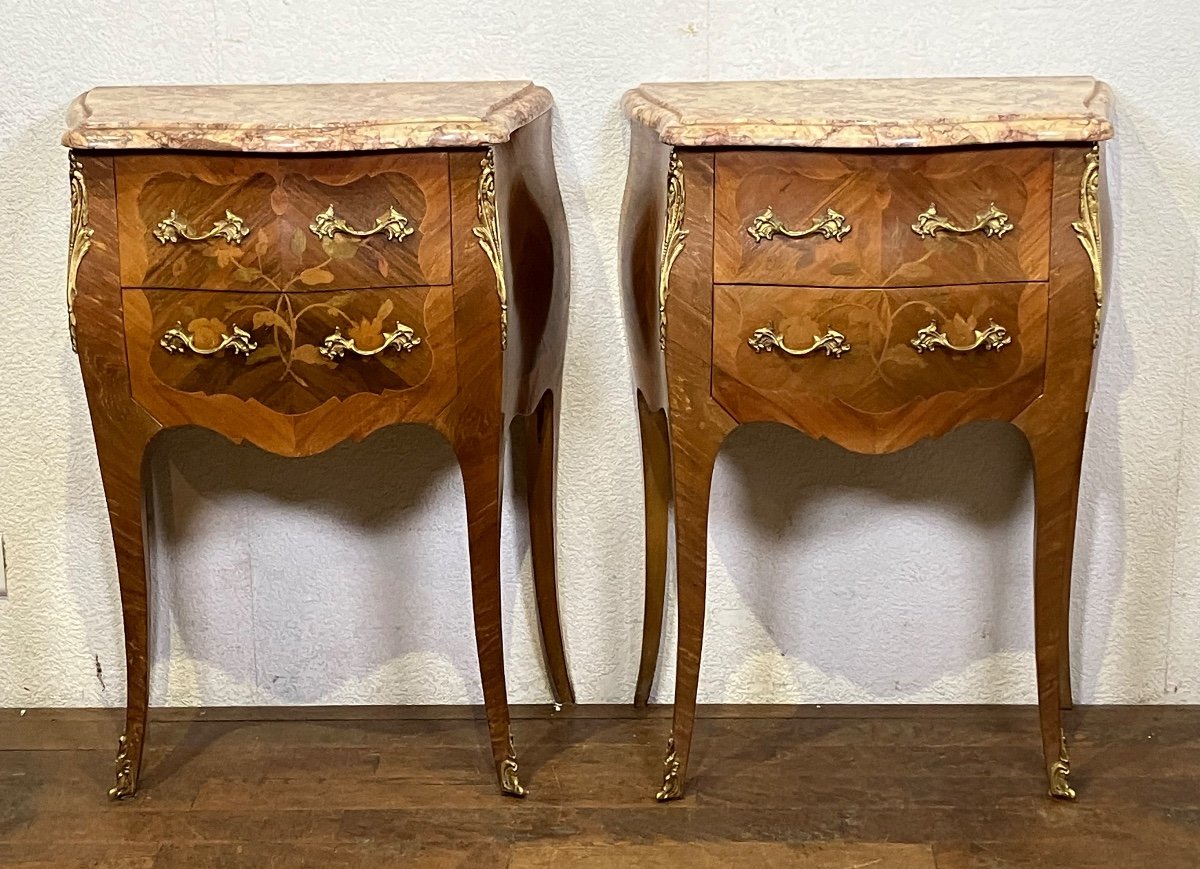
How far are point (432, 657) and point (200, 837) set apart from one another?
0.42m

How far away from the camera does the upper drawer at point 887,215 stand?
1441 millimetres

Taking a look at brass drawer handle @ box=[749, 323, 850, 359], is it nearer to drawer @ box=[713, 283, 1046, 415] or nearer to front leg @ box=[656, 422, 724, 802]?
drawer @ box=[713, 283, 1046, 415]

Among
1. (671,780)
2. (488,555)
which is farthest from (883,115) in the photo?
(671,780)

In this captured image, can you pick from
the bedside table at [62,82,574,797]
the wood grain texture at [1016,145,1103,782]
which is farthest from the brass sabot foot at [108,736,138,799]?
the wood grain texture at [1016,145,1103,782]

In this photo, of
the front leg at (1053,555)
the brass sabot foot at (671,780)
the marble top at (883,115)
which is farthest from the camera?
the brass sabot foot at (671,780)

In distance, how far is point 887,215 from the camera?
1451mm

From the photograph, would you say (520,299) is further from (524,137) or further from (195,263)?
(195,263)

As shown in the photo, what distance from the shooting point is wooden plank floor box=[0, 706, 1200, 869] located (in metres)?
1.62

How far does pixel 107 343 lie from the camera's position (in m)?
1.51

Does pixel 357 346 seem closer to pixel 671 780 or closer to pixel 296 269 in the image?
pixel 296 269

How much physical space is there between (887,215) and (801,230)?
0.09 metres

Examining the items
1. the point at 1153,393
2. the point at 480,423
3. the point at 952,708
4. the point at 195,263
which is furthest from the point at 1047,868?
the point at 195,263

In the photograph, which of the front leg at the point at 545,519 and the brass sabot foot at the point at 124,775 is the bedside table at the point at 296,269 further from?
the brass sabot foot at the point at 124,775

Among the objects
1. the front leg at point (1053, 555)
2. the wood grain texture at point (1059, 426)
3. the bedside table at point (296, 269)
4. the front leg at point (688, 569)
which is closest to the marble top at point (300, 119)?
the bedside table at point (296, 269)
